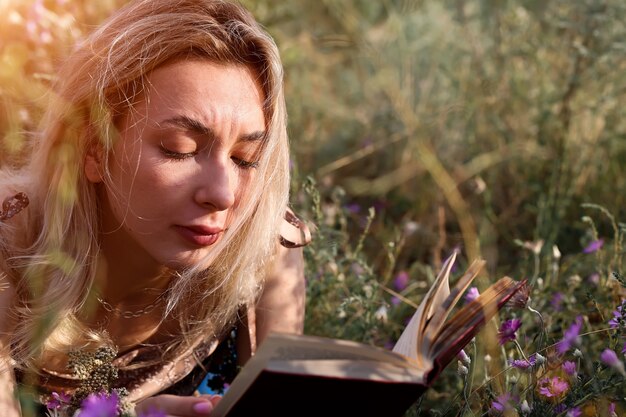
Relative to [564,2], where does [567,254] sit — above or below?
below

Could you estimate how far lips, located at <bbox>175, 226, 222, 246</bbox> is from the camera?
5.42ft

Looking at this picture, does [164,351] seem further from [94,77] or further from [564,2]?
[564,2]

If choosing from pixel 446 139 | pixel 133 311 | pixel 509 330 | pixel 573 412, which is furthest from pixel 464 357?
pixel 446 139

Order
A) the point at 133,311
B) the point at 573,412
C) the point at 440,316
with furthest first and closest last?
the point at 133,311 < the point at 573,412 < the point at 440,316

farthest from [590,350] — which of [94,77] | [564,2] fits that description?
[564,2]

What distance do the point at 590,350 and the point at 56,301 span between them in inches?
54.8

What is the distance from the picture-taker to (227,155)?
5.46 feet

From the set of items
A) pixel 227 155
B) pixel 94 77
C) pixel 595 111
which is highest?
pixel 94 77

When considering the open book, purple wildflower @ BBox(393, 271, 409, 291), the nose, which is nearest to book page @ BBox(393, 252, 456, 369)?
the open book

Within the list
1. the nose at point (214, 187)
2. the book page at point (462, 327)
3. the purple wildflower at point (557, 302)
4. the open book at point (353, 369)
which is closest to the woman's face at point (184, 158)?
the nose at point (214, 187)

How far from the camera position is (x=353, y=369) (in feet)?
3.89

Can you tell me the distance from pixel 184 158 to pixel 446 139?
7.26ft

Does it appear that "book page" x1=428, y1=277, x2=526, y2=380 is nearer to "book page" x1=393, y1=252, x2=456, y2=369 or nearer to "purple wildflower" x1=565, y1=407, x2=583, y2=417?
"book page" x1=393, y1=252, x2=456, y2=369

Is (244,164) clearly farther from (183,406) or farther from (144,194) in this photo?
(183,406)
